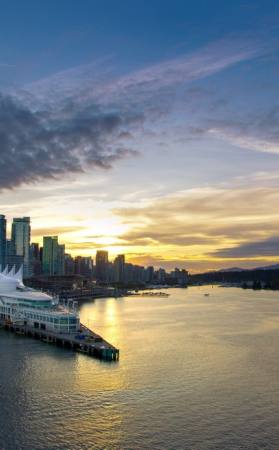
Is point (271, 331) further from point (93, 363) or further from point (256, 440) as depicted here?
point (256, 440)

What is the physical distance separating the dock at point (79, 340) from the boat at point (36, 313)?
910mm

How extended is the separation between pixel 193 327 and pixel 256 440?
50.1 meters

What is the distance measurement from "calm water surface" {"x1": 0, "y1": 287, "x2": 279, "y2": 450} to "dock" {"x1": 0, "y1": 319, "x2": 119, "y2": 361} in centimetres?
Result: 143

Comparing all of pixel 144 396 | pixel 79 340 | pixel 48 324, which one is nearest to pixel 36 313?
pixel 48 324

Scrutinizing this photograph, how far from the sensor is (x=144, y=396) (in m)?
37.6

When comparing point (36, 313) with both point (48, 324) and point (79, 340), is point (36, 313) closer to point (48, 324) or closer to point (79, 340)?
point (48, 324)

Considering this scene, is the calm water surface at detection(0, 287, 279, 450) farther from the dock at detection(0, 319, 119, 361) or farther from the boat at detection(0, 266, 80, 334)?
the boat at detection(0, 266, 80, 334)

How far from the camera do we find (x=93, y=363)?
4912cm

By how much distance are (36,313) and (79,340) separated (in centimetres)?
1442

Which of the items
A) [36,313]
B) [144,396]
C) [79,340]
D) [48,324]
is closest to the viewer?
[144,396]

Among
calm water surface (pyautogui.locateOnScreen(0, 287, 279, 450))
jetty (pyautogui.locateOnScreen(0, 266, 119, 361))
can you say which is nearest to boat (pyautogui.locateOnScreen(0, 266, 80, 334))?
jetty (pyautogui.locateOnScreen(0, 266, 119, 361))

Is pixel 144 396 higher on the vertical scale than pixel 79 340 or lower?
lower

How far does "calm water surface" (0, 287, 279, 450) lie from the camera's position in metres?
29.7

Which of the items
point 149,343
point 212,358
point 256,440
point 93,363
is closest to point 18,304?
point 149,343
